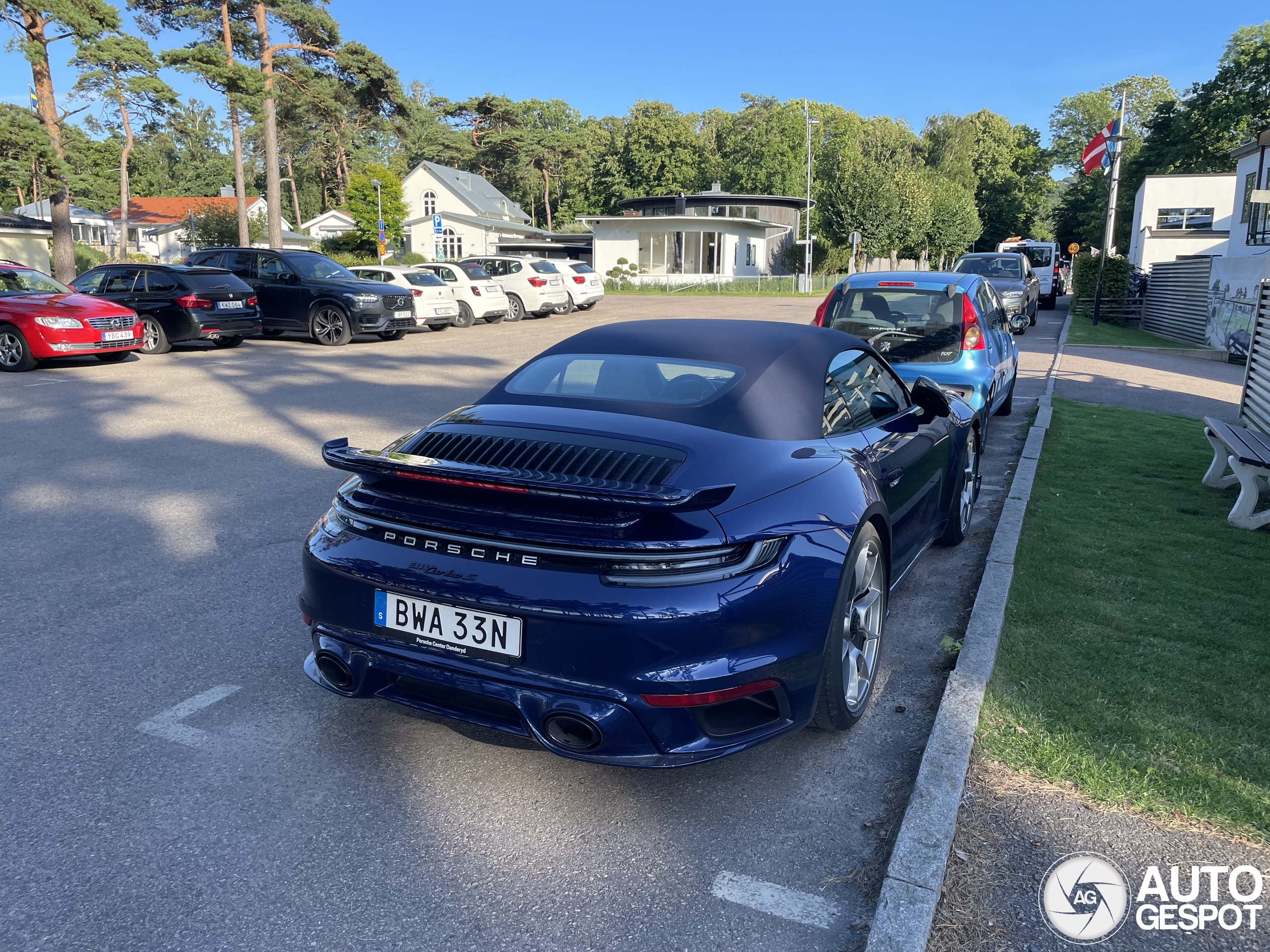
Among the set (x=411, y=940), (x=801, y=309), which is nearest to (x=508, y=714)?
(x=411, y=940)

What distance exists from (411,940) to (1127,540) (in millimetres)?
4972

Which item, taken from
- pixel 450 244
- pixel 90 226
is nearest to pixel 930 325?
pixel 450 244

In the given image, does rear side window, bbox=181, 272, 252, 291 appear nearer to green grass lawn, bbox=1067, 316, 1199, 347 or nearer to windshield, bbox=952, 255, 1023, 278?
green grass lawn, bbox=1067, 316, 1199, 347

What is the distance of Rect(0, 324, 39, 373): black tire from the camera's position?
1433 cm

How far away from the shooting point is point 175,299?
16969 mm

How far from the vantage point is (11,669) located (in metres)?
4.03

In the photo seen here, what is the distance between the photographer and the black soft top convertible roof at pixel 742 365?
11.6ft

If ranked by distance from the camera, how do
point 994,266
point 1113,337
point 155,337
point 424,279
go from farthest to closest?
point 994,266 → point 1113,337 → point 424,279 → point 155,337

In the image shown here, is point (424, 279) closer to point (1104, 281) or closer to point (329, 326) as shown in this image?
point (329, 326)

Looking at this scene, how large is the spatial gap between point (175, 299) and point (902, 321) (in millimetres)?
13458

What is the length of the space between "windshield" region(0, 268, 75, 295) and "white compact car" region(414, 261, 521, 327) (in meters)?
9.06

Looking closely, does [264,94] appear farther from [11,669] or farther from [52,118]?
[11,669]

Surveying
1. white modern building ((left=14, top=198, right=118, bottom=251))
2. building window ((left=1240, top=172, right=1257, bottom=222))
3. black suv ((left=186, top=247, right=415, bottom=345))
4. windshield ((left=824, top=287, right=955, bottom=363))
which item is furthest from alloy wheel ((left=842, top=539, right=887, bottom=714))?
white modern building ((left=14, top=198, right=118, bottom=251))

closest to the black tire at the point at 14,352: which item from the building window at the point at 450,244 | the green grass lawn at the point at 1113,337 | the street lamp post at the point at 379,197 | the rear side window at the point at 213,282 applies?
the rear side window at the point at 213,282
